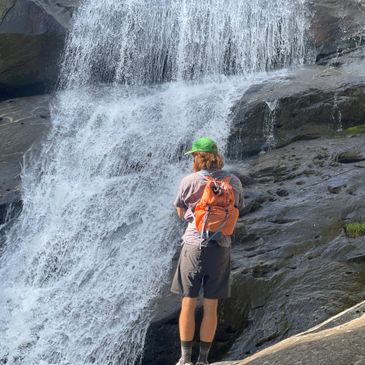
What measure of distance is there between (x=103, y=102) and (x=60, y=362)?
7.92 metres

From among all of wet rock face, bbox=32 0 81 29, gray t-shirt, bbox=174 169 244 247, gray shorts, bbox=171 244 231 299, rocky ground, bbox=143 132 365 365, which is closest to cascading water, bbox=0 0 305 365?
wet rock face, bbox=32 0 81 29

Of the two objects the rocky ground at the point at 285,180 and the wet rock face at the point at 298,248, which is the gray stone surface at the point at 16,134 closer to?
the rocky ground at the point at 285,180

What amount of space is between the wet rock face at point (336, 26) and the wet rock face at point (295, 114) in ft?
9.08

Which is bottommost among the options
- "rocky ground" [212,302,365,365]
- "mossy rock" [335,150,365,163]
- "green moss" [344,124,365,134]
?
"rocky ground" [212,302,365,365]

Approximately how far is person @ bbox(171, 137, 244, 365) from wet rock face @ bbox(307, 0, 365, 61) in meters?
10.2

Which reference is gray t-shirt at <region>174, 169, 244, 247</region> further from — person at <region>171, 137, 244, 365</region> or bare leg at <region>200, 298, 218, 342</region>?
bare leg at <region>200, 298, 218, 342</region>

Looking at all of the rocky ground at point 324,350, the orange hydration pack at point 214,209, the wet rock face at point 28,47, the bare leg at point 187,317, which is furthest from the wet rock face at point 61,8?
the rocky ground at point 324,350

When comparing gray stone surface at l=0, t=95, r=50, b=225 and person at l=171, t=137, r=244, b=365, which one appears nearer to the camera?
person at l=171, t=137, r=244, b=365

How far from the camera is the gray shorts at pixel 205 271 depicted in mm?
5434

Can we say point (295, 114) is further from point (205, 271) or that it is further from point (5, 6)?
point (5, 6)

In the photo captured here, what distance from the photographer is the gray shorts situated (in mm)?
5434

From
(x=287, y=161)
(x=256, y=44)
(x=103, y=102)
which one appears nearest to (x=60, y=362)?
(x=287, y=161)

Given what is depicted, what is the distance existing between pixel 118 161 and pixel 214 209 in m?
7.25

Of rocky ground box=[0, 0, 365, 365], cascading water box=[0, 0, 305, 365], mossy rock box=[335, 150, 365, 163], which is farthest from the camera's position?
mossy rock box=[335, 150, 365, 163]
